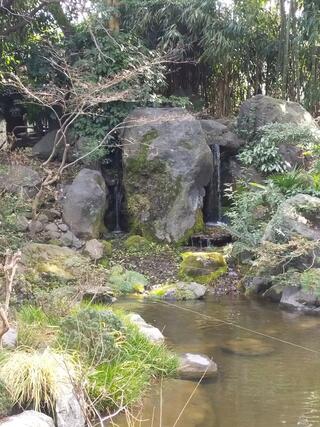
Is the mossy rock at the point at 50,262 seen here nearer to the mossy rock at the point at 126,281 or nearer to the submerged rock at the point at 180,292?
the mossy rock at the point at 126,281

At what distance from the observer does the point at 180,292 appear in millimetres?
8328

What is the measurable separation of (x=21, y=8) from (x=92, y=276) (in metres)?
9.07

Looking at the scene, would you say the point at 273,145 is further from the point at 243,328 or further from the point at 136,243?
the point at 243,328

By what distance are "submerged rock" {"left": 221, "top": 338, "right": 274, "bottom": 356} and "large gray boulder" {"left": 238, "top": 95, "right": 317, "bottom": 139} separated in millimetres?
7309

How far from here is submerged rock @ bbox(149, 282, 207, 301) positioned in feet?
A: 27.2

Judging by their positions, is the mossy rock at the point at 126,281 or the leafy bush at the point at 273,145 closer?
the mossy rock at the point at 126,281

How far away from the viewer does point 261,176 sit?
1205 cm

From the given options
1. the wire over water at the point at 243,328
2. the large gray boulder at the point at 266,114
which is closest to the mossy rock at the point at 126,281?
the wire over water at the point at 243,328

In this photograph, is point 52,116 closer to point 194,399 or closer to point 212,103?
point 212,103

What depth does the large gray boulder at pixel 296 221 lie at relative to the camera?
8242 millimetres

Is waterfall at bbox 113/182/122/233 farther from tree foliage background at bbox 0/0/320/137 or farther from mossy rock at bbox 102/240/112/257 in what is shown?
mossy rock at bbox 102/240/112/257

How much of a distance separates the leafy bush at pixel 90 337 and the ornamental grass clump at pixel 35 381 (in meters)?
0.46

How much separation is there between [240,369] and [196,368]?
45 centimetres

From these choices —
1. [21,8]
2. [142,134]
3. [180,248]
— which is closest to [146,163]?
[142,134]
